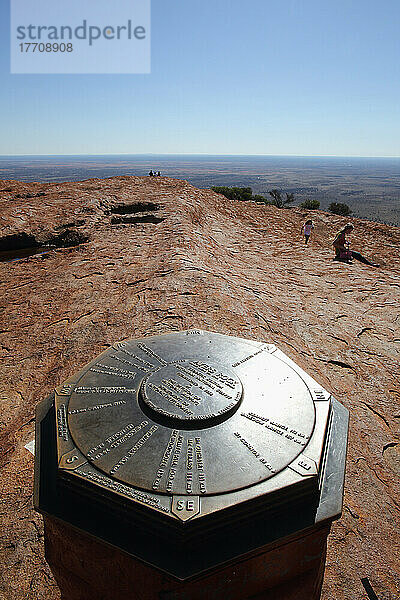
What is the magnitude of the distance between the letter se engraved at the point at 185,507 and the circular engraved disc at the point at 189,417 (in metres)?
0.03

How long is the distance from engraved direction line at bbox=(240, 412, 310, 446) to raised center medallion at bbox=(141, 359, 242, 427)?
11cm

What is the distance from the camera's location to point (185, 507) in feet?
4.90

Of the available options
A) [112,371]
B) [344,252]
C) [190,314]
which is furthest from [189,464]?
[344,252]

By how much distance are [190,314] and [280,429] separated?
2.43 meters

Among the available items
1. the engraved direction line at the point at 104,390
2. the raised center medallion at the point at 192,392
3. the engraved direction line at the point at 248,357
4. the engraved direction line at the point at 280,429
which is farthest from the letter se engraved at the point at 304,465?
the engraved direction line at the point at 104,390

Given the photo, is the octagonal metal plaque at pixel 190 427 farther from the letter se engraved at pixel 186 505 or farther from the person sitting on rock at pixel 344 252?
the person sitting on rock at pixel 344 252

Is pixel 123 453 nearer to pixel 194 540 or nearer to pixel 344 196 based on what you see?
pixel 194 540

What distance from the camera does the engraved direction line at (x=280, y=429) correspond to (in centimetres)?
187

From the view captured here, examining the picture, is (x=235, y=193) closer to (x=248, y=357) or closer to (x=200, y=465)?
(x=248, y=357)

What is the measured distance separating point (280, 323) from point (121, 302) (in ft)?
6.42

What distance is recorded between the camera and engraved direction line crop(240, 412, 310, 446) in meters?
1.87

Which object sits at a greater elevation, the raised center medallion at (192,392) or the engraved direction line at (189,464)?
the raised center medallion at (192,392)

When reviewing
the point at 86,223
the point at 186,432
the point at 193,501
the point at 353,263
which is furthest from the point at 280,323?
the point at 86,223

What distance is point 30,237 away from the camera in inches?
264
